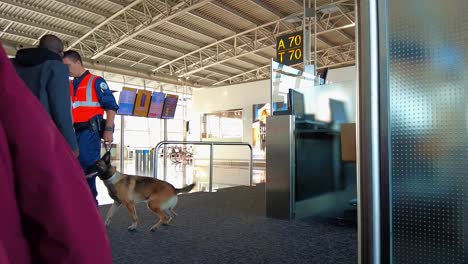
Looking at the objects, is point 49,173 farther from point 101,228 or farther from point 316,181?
point 316,181

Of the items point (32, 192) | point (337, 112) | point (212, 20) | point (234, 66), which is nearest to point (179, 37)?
point (212, 20)

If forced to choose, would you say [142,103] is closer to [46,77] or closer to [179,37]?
[46,77]

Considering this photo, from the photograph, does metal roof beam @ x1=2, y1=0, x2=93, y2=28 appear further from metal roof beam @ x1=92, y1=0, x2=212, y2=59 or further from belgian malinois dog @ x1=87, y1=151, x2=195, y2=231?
belgian malinois dog @ x1=87, y1=151, x2=195, y2=231

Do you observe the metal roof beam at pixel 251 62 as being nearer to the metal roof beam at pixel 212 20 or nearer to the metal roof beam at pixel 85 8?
the metal roof beam at pixel 212 20

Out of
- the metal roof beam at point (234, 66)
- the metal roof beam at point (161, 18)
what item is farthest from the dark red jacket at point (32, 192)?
the metal roof beam at point (234, 66)

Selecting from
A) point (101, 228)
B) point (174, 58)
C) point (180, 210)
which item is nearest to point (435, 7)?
point (101, 228)

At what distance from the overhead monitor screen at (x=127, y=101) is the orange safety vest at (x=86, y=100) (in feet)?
14.3

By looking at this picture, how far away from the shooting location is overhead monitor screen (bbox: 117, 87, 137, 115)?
751 cm

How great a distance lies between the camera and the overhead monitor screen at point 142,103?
25.3ft

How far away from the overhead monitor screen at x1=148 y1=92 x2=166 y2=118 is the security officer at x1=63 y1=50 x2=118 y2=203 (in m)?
4.71

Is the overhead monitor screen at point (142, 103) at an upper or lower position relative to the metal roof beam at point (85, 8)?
lower

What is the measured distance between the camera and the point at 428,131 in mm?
1452

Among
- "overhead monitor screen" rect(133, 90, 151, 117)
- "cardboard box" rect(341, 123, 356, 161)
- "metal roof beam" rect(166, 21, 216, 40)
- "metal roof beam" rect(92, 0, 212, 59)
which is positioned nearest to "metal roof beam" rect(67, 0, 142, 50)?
"metal roof beam" rect(92, 0, 212, 59)

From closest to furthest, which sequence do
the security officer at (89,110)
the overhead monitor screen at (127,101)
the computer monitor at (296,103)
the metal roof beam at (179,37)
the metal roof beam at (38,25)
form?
the security officer at (89,110) → the computer monitor at (296,103) → the overhead monitor screen at (127,101) → the metal roof beam at (38,25) → the metal roof beam at (179,37)
